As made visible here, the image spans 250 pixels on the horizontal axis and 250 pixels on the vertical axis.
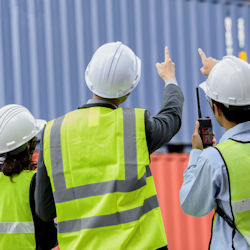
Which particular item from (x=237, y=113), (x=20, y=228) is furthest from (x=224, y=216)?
(x=20, y=228)

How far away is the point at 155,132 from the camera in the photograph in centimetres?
226

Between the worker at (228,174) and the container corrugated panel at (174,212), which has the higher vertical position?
the worker at (228,174)

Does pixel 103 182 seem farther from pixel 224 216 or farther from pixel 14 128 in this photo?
pixel 14 128

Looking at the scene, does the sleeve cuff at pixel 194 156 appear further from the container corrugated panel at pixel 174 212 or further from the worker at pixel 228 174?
the container corrugated panel at pixel 174 212

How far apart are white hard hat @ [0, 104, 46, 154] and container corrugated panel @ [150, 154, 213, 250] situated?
3011mm

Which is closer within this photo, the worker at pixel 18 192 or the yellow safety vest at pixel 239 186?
the yellow safety vest at pixel 239 186

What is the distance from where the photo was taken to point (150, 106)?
20.4 feet

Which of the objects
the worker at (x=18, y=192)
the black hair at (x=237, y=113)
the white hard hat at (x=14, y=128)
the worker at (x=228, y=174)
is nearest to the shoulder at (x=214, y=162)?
the worker at (x=228, y=174)

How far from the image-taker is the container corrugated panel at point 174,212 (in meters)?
5.74

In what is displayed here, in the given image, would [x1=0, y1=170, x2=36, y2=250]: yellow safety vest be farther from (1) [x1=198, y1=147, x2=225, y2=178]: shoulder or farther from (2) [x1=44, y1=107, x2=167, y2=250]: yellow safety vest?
(1) [x1=198, y1=147, x2=225, y2=178]: shoulder

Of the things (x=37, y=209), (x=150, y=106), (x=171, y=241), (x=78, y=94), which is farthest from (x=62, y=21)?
(x=37, y=209)

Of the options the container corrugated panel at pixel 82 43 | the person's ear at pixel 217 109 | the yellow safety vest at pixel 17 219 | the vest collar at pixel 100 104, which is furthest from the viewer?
the container corrugated panel at pixel 82 43

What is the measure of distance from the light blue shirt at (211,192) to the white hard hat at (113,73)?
522 millimetres

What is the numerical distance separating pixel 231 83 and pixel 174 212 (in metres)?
3.52
